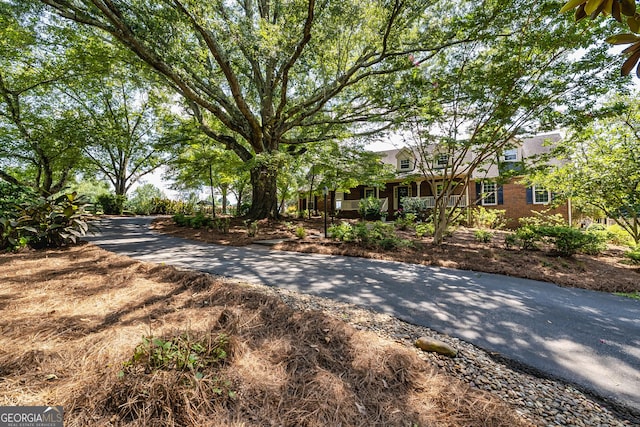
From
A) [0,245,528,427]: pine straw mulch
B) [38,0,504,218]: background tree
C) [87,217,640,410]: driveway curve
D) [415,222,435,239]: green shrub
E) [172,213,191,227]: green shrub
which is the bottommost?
[87,217,640,410]: driveway curve

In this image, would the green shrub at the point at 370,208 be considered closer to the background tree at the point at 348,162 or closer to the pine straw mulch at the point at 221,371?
the background tree at the point at 348,162

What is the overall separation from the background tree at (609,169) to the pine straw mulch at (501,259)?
5.79 ft

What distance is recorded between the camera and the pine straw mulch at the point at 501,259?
4.62 metres

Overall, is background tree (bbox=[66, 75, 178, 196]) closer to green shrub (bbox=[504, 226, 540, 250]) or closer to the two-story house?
the two-story house

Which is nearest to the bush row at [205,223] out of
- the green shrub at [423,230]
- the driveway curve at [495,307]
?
the driveway curve at [495,307]

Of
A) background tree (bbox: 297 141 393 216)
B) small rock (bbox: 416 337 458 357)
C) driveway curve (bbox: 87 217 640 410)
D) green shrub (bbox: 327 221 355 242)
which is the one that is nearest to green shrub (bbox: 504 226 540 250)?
driveway curve (bbox: 87 217 640 410)

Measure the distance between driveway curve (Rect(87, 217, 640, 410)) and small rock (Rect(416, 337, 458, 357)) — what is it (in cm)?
40

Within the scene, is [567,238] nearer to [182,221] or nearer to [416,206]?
[416,206]

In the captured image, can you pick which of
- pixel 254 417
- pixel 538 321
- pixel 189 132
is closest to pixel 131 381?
A: pixel 254 417

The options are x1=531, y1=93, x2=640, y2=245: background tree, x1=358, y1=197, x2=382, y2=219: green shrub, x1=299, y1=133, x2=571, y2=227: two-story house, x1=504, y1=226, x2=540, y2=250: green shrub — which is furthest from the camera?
x1=358, y1=197, x2=382, y2=219: green shrub

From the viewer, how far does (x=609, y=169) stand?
7.88 metres

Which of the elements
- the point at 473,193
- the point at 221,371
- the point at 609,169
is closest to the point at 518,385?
the point at 221,371

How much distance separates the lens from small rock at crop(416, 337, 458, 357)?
2.03 m

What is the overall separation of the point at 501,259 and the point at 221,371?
6.43 m
